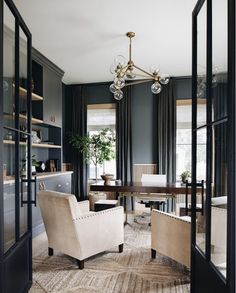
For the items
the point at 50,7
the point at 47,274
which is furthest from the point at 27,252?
the point at 50,7

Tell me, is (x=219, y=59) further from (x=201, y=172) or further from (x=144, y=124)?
(x=144, y=124)

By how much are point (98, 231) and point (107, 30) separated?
8.89 ft

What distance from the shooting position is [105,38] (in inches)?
143

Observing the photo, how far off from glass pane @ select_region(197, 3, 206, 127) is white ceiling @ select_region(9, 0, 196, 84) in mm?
1131

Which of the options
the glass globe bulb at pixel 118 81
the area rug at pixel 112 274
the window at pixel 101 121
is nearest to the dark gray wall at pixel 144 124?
the window at pixel 101 121

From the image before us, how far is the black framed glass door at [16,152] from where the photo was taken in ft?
6.17

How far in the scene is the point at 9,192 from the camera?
2.00 metres

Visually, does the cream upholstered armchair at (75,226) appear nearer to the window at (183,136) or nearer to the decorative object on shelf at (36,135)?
the decorative object on shelf at (36,135)

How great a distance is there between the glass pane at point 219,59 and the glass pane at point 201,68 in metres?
0.19

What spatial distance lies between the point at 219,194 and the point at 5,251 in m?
1.54


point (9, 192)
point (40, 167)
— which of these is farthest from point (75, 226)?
point (40, 167)

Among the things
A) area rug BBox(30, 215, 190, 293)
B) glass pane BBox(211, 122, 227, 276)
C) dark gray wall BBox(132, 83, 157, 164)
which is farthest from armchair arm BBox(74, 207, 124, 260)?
dark gray wall BBox(132, 83, 157, 164)

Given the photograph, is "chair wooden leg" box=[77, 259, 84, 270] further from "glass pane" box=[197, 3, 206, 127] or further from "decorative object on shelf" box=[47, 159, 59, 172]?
"decorative object on shelf" box=[47, 159, 59, 172]

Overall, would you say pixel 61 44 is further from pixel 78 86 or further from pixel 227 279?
pixel 227 279
